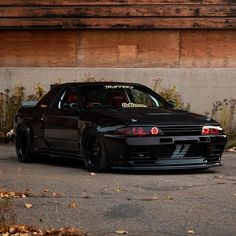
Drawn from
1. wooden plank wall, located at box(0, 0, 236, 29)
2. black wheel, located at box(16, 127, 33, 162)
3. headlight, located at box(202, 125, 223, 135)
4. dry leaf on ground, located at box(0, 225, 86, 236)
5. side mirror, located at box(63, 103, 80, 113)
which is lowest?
black wheel, located at box(16, 127, 33, 162)

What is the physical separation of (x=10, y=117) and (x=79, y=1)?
119 inches

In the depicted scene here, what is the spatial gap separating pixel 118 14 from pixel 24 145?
5.21m

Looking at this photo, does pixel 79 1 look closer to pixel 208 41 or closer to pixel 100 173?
pixel 208 41

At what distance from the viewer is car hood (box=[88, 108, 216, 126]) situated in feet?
33.9

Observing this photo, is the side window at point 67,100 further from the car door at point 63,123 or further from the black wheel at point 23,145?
the black wheel at point 23,145

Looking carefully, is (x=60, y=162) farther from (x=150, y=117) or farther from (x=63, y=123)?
(x=150, y=117)

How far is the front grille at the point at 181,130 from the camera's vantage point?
33.7ft

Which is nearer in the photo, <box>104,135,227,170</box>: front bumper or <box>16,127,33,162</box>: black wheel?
<box>104,135,227,170</box>: front bumper

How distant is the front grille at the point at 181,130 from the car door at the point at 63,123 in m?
1.51

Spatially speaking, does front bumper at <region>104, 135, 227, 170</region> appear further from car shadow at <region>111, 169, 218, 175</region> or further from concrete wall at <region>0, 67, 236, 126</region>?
concrete wall at <region>0, 67, 236, 126</region>

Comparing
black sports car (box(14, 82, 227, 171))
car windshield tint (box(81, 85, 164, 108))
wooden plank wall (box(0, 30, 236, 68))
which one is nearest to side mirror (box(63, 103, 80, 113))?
black sports car (box(14, 82, 227, 171))

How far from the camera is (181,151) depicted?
409 inches

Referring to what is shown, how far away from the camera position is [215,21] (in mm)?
16750

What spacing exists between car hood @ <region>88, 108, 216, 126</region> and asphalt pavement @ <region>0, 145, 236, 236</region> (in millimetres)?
739
